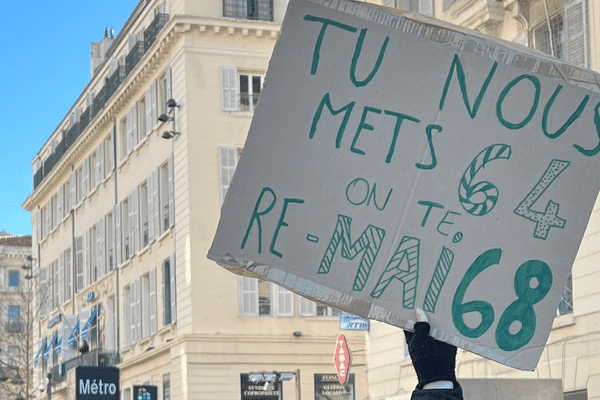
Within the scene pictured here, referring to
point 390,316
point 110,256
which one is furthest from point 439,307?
point 110,256

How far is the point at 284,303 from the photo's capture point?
33406 mm

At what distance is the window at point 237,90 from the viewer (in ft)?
112

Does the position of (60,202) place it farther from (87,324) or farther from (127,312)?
(127,312)

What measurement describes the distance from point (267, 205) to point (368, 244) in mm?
392

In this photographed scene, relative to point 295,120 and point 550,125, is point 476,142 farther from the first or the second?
point 295,120

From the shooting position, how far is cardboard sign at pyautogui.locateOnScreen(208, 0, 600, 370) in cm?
424

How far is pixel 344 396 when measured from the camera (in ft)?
111

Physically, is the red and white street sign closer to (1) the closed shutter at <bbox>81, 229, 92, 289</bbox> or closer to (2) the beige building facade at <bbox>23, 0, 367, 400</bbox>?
(2) the beige building facade at <bbox>23, 0, 367, 400</bbox>

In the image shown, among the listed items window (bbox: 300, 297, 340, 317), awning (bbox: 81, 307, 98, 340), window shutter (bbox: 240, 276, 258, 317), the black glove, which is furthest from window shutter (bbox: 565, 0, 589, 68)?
awning (bbox: 81, 307, 98, 340)

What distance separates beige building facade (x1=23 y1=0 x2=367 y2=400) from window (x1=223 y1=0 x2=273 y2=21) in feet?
0.13

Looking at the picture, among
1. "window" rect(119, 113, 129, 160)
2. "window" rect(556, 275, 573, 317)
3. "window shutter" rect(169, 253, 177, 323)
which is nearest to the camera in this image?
"window" rect(556, 275, 573, 317)

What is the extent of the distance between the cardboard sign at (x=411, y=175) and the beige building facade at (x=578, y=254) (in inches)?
424

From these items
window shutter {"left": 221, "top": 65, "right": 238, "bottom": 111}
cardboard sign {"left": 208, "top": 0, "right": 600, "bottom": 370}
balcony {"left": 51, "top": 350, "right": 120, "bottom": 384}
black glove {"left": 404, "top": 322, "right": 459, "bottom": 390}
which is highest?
window shutter {"left": 221, "top": 65, "right": 238, "bottom": 111}

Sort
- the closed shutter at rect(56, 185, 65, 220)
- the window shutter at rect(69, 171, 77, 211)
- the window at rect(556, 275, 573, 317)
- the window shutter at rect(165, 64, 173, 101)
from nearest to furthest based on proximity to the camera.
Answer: the window at rect(556, 275, 573, 317) → the window shutter at rect(165, 64, 173, 101) → the window shutter at rect(69, 171, 77, 211) → the closed shutter at rect(56, 185, 65, 220)
